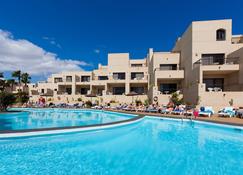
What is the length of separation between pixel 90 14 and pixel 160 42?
15.1 m

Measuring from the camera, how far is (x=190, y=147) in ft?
22.1

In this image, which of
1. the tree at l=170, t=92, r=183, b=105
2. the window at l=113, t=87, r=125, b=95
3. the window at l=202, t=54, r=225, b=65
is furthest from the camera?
the window at l=113, t=87, r=125, b=95

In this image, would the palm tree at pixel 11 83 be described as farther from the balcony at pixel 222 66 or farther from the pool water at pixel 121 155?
the balcony at pixel 222 66

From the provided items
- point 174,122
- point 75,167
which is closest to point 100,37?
point 174,122

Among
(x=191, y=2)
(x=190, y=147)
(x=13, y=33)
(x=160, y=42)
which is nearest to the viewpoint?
(x=190, y=147)

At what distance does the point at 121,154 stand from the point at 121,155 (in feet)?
0.35

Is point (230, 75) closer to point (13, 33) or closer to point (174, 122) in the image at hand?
point (174, 122)

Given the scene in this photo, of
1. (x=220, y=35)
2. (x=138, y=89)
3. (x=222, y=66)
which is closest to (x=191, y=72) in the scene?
(x=222, y=66)

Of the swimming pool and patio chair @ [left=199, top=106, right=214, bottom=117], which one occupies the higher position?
patio chair @ [left=199, top=106, right=214, bottom=117]

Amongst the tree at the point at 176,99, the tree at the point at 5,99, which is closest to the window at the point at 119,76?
the tree at the point at 176,99

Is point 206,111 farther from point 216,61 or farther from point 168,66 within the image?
point 168,66

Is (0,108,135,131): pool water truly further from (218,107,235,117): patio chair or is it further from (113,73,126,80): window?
(113,73,126,80): window

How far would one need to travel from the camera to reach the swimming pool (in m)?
4.55

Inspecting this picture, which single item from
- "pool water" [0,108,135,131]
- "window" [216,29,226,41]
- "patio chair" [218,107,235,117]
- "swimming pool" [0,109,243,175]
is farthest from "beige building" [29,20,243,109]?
"swimming pool" [0,109,243,175]
